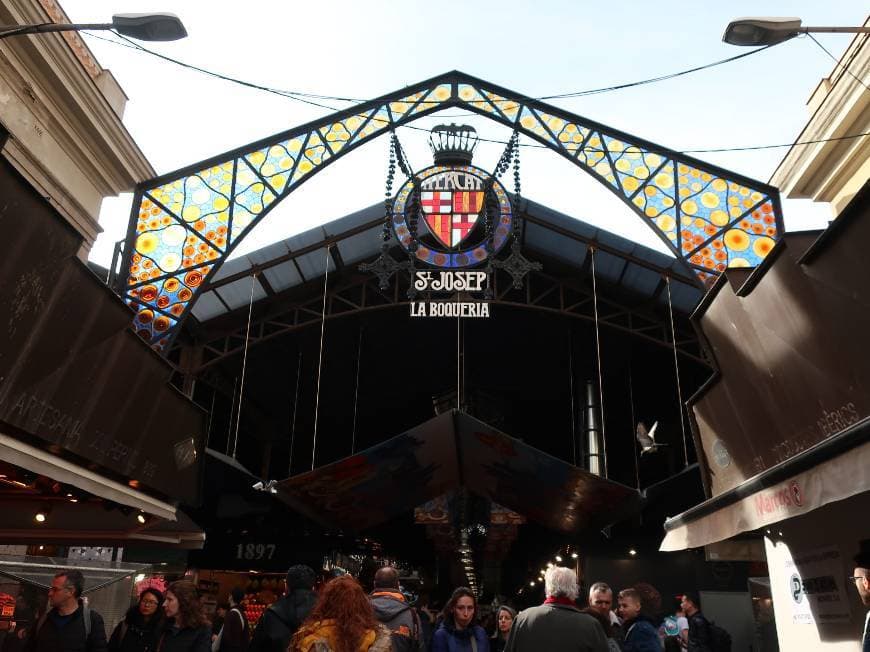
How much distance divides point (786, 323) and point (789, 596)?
282 cm

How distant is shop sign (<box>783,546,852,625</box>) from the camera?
6281 millimetres

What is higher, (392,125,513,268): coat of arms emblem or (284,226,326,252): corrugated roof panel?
(284,226,326,252): corrugated roof panel

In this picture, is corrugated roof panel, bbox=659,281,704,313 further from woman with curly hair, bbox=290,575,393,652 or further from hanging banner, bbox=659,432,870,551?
woman with curly hair, bbox=290,575,393,652

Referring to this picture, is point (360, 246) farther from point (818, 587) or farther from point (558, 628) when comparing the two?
point (558, 628)

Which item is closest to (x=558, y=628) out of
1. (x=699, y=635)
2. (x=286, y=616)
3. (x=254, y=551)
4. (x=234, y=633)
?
(x=286, y=616)

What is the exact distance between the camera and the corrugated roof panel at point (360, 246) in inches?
723

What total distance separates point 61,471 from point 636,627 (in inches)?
188

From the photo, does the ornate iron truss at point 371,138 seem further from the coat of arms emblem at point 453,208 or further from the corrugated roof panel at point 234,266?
the corrugated roof panel at point 234,266

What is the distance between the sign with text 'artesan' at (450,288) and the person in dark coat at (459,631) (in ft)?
18.7

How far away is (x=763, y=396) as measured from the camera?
295 inches

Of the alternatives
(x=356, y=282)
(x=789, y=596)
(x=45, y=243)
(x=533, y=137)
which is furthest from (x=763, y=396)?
(x=356, y=282)

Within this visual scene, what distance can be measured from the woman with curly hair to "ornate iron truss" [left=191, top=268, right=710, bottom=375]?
555 inches

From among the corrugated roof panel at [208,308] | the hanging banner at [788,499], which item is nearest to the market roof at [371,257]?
the corrugated roof panel at [208,308]

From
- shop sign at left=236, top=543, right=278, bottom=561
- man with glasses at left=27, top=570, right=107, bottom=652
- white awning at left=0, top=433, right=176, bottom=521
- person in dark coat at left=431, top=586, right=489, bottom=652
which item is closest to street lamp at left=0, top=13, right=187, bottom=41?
white awning at left=0, top=433, right=176, bottom=521
